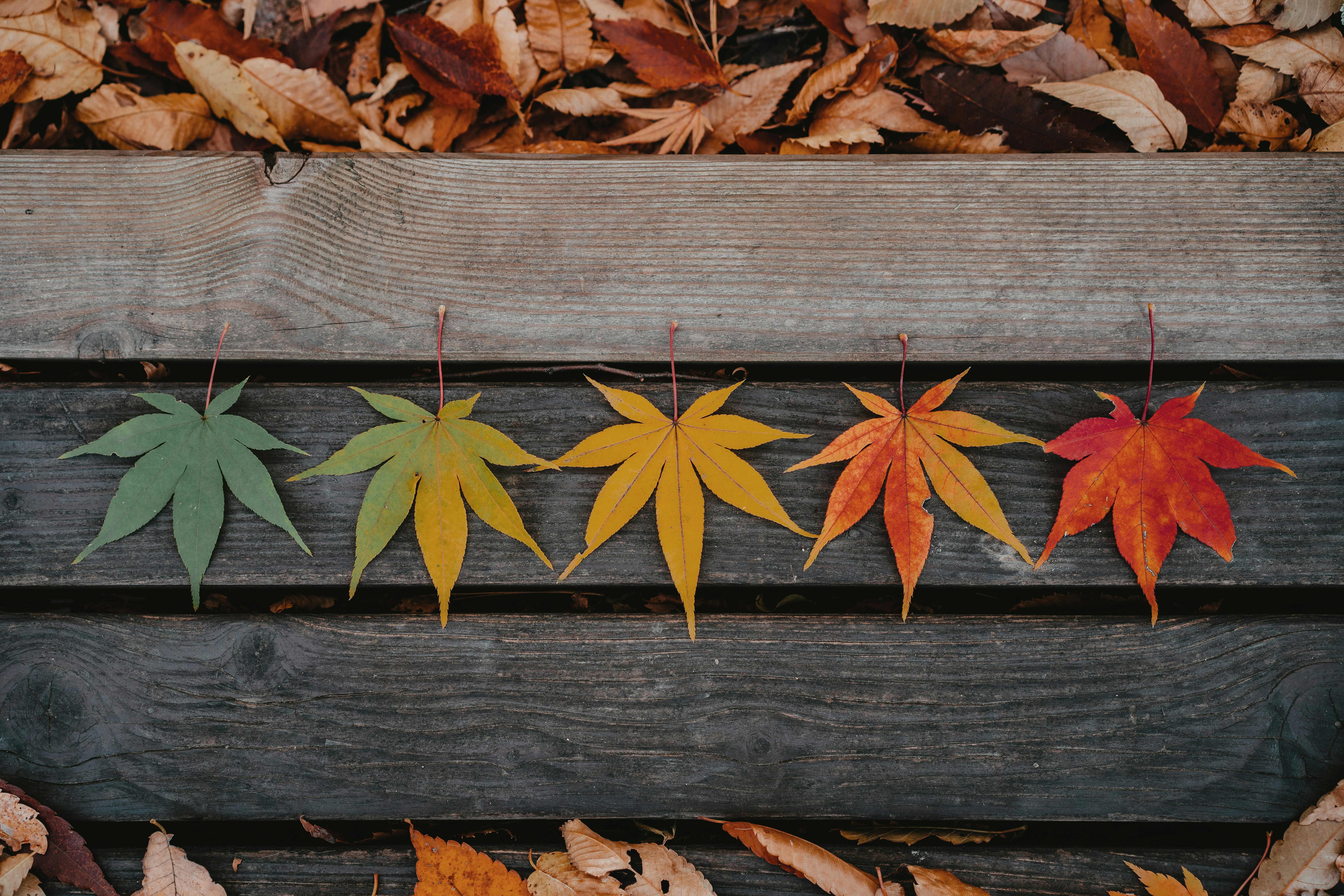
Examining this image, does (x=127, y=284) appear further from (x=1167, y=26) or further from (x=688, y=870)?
(x=1167, y=26)

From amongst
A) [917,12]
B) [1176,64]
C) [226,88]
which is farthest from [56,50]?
[1176,64]

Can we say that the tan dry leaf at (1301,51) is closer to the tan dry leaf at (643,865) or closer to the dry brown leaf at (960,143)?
the dry brown leaf at (960,143)

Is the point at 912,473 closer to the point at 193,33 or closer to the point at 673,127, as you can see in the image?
the point at 673,127

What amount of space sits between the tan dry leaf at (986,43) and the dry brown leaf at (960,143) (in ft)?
0.43

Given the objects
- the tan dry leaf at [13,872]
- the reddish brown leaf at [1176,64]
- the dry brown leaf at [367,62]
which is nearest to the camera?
the tan dry leaf at [13,872]

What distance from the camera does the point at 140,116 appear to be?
105cm

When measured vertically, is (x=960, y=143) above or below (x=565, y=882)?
above

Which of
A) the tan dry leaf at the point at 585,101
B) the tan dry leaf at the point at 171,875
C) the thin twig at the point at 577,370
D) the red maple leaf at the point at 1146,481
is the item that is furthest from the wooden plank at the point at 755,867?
the tan dry leaf at the point at 585,101

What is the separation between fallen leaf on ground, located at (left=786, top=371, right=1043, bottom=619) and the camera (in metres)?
0.83

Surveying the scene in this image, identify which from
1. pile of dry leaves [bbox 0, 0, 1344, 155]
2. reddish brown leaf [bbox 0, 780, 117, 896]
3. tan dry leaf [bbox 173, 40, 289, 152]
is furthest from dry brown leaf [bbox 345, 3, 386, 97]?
reddish brown leaf [bbox 0, 780, 117, 896]

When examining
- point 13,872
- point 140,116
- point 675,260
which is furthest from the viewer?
point 140,116

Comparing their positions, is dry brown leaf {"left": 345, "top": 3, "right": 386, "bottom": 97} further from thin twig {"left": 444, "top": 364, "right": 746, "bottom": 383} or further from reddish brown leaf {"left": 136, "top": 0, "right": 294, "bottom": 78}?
thin twig {"left": 444, "top": 364, "right": 746, "bottom": 383}

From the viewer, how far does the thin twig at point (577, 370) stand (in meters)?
0.92

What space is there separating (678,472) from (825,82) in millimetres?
689
